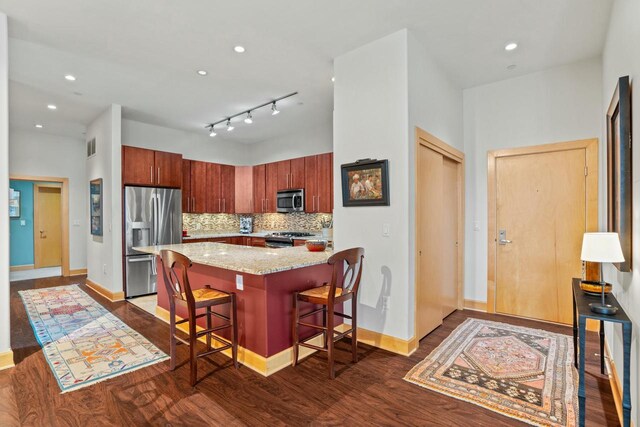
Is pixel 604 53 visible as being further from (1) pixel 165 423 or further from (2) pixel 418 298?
(1) pixel 165 423

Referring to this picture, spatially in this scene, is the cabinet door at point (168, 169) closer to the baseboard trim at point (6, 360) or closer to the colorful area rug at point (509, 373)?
the baseboard trim at point (6, 360)

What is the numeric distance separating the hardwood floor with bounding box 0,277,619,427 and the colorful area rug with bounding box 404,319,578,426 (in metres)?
0.12

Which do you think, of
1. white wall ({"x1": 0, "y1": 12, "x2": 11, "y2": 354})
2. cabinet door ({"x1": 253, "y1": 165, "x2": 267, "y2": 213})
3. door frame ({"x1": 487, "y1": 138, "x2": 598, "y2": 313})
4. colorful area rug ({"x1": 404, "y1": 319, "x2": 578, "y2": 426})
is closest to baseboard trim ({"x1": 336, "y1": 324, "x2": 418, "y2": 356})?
colorful area rug ({"x1": 404, "y1": 319, "x2": 578, "y2": 426})

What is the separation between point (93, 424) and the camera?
207cm

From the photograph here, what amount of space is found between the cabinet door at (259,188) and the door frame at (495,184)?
173 inches

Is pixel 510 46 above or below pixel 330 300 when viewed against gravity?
above

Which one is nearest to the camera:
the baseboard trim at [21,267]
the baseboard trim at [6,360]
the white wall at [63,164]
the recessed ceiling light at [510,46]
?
the baseboard trim at [6,360]

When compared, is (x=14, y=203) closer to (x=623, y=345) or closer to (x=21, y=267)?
(x=21, y=267)

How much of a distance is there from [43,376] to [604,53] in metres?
5.94

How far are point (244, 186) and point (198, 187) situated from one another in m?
1.08

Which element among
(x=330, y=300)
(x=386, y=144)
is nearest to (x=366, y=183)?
(x=386, y=144)

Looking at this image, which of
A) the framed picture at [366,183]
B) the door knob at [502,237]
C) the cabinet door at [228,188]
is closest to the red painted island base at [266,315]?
the framed picture at [366,183]

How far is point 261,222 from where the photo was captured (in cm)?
759

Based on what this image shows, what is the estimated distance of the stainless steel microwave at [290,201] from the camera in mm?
6207
